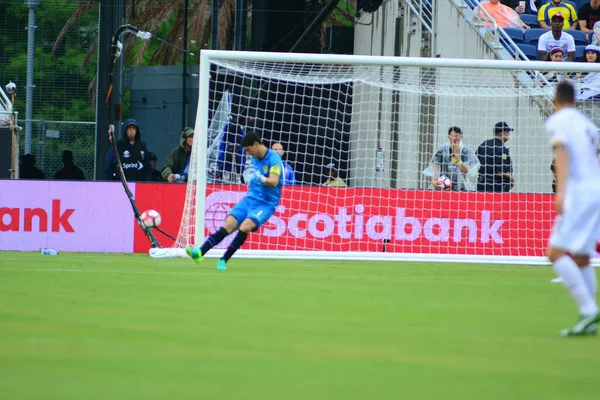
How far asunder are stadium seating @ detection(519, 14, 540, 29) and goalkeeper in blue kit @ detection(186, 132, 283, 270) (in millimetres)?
12506

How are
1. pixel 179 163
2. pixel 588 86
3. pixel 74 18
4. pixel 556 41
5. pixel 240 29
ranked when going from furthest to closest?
pixel 74 18
pixel 240 29
pixel 556 41
pixel 179 163
pixel 588 86

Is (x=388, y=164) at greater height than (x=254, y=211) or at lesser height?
greater

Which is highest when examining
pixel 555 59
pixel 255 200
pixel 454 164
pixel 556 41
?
pixel 556 41

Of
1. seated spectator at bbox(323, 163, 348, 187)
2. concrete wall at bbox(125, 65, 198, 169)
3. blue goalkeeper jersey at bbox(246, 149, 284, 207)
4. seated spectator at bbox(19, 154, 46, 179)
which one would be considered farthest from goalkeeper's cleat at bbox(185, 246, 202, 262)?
concrete wall at bbox(125, 65, 198, 169)

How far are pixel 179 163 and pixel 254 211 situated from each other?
5.60 meters

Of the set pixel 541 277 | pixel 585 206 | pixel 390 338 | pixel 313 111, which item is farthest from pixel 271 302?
pixel 313 111

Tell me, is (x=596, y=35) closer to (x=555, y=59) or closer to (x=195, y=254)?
(x=555, y=59)

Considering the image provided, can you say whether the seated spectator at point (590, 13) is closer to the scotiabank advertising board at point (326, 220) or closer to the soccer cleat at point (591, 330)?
the scotiabank advertising board at point (326, 220)

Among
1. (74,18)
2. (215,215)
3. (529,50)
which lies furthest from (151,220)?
(74,18)

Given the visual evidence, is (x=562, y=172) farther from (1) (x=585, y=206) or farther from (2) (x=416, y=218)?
(2) (x=416, y=218)

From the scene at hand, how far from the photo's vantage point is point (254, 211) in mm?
14805

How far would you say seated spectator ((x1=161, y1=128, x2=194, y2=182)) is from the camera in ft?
64.8

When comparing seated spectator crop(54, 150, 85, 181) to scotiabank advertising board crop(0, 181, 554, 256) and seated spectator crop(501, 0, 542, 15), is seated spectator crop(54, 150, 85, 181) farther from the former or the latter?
seated spectator crop(501, 0, 542, 15)

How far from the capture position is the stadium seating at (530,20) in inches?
999
